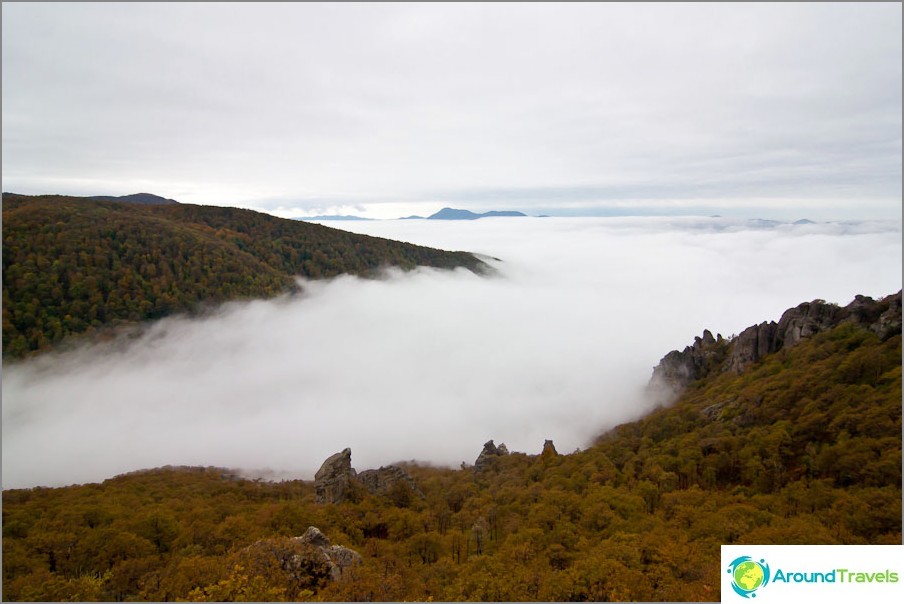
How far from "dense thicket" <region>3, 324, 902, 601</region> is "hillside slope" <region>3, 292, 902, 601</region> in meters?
0.13

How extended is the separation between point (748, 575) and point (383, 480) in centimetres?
4333

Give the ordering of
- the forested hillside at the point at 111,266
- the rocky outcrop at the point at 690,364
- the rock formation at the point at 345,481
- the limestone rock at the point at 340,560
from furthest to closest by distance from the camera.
A: the forested hillside at the point at 111,266, the rocky outcrop at the point at 690,364, the rock formation at the point at 345,481, the limestone rock at the point at 340,560

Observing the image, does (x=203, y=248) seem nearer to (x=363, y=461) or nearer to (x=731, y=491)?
(x=363, y=461)

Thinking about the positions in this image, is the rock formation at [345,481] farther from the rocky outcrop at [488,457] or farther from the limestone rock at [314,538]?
the limestone rock at [314,538]

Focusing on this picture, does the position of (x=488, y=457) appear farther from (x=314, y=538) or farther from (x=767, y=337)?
(x=314, y=538)

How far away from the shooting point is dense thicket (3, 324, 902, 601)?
2009 cm

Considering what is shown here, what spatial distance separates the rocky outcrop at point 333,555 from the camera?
21953 millimetres

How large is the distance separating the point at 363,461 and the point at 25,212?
12196 cm

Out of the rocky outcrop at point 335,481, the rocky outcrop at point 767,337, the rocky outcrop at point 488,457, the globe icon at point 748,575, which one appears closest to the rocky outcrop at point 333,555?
the globe icon at point 748,575

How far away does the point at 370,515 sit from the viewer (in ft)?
132

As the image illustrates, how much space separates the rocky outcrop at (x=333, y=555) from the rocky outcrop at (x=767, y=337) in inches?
2040

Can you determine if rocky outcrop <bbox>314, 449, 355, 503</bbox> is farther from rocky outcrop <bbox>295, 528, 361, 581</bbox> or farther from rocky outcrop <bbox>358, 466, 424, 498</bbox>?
rocky outcrop <bbox>295, 528, 361, 581</bbox>

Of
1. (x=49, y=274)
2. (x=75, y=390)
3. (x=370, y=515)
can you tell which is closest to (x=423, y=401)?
(x=75, y=390)

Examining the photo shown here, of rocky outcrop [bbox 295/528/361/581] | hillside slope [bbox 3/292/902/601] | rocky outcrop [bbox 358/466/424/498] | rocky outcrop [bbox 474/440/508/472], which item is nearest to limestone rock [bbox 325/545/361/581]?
rocky outcrop [bbox 295/528/361/581]
